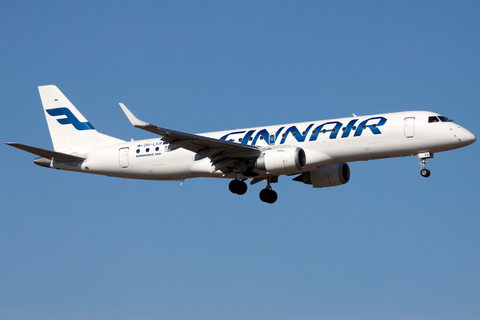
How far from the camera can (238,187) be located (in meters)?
36.9

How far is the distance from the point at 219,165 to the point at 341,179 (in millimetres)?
7405

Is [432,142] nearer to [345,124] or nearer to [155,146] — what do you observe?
[345,124]

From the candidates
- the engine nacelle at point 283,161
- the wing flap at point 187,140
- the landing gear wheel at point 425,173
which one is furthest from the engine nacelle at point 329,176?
the landing gear wheel at point 425,173

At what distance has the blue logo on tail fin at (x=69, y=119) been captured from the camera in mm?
42344

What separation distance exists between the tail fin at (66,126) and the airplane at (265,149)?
0.08 m

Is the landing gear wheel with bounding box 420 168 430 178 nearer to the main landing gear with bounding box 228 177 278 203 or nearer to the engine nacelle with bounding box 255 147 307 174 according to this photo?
the engine nacelle with bounding box 255 147 307 174

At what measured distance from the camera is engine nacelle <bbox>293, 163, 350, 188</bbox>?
1531 inches

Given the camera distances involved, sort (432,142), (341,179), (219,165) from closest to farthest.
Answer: (432,142), (219,165), (341,179)

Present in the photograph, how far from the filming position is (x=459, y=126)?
112ft

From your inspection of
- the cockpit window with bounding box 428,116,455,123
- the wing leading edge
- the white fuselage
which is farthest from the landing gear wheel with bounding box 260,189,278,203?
the cockpit window with bounding box 428,116,455,123

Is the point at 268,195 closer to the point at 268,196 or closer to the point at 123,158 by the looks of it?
the point at 268,196

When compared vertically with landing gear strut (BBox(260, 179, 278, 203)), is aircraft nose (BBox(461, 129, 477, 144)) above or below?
above

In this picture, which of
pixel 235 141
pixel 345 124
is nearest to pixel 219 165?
pixel 235 141

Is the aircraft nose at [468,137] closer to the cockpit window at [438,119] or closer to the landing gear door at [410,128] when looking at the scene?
the cockpit window at [438,119]
